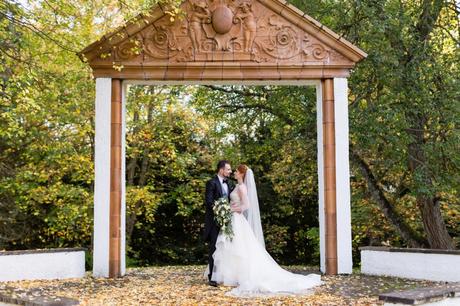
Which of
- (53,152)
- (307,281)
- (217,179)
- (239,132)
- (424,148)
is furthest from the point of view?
(239,132)

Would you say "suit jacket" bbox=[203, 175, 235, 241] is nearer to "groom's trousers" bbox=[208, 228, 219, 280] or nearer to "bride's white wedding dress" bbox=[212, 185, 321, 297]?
"groom's trousers" bbox=[208, 228, 219, 280]

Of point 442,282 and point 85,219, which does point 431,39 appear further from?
point 85,219

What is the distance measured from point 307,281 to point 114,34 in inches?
194

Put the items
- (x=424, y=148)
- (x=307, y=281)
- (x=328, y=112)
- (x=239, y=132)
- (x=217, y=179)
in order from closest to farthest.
A: 1. (x=307, y=281)
2. (x=217, y=179)
3. (x=328, y=112)
4. (x=424, y=148)
5. (x=239, y=132)

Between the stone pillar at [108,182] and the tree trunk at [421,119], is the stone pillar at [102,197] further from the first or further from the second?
the tree trunk at [421,119]

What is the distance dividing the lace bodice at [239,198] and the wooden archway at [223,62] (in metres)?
1.54

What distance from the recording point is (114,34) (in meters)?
9.44

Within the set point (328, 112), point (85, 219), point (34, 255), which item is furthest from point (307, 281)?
point (85, 219)

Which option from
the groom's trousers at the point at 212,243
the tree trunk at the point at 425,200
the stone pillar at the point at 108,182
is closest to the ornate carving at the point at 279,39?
the stone pillar at the point at 108,182

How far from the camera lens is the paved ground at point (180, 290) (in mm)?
7125

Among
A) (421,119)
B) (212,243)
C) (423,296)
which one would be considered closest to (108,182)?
(212,243)

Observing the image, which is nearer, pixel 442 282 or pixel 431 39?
pixel 442 282

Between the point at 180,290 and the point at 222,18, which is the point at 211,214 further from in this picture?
the point at 222,18

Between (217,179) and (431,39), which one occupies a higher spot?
(431,39)
